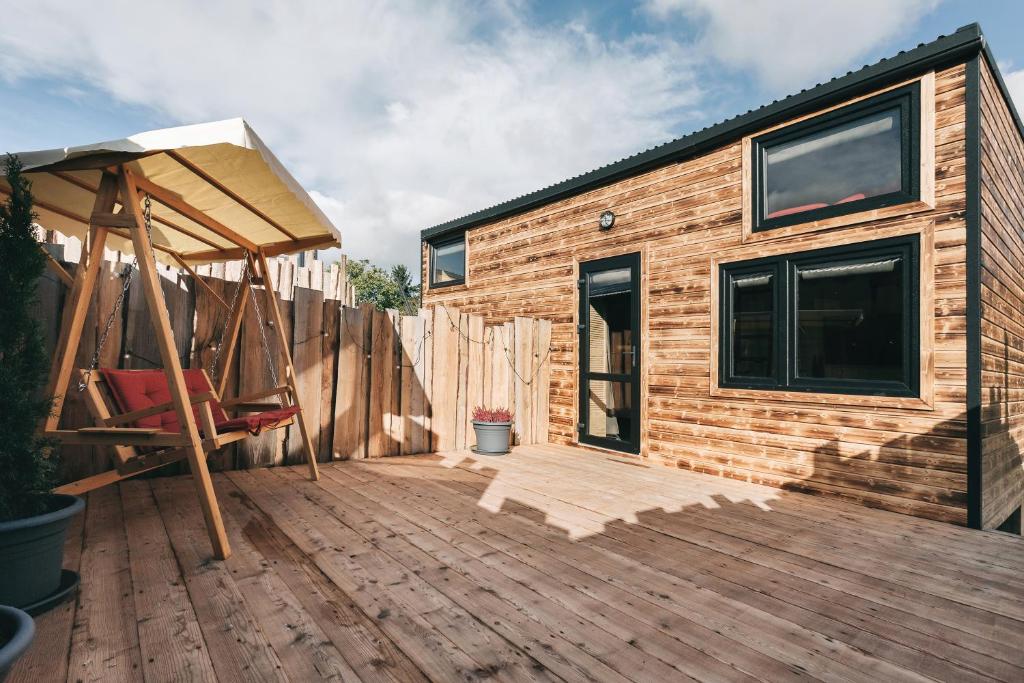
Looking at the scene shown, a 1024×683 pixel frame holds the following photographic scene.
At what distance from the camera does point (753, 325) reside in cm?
454

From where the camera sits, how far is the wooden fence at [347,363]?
3.51 metres

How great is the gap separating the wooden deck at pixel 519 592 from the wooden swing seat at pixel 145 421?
1.20 ft

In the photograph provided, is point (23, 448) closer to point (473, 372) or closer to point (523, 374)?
point (473, 372)

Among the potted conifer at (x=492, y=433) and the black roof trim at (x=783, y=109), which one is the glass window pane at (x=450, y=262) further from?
the potted conifer at (x=492, y=433)

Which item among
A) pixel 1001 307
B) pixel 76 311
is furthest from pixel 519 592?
pixel 1001 307

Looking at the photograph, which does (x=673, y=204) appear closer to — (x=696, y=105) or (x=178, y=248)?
(x=178, y=248)

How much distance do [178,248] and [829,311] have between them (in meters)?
5.58

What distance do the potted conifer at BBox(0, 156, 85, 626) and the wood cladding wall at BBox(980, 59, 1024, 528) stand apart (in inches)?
206

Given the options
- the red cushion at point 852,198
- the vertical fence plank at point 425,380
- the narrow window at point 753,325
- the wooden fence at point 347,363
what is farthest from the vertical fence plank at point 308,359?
the red cushion at point 852,198

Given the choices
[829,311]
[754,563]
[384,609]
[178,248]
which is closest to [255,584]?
[384,609]

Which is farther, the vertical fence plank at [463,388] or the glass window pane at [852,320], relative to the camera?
the vertical fence plank at [463,388]

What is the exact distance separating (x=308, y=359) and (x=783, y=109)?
4931 mm

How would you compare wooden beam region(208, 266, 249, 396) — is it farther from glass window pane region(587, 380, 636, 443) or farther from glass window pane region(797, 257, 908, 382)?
glass window pane region(797, 257, 908, 382)

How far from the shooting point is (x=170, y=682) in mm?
1379
